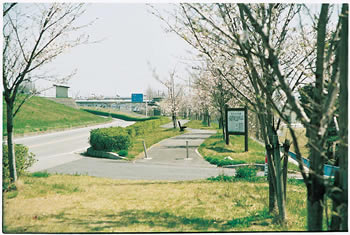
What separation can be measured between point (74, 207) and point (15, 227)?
73 centimetres

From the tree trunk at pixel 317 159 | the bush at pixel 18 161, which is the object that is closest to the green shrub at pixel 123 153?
the bush at pixel 18 161

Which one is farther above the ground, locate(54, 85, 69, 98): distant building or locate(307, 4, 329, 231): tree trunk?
locate(54, 85, 69, 98): distant building

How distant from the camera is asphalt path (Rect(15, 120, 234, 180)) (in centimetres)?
690

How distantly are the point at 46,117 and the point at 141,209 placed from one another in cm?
644

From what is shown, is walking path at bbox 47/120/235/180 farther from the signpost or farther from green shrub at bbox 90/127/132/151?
the signpost

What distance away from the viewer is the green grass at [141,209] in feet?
10.7

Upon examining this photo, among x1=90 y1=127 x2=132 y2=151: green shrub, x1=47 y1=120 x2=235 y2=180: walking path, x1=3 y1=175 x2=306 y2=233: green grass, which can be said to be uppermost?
x1=90 y1=127 x2=132 y2=151: green shrub

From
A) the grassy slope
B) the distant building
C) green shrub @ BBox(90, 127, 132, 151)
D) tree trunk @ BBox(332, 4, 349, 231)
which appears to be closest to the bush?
the distant building

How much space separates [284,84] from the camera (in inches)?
78.8

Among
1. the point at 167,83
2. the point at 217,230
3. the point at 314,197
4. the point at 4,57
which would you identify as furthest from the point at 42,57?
the point at 167,83

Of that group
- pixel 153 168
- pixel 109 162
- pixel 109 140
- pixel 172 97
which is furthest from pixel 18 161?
pixel 172 97

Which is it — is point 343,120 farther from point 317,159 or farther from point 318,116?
point 317,159

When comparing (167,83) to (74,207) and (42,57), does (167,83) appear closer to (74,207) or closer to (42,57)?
(42,57)

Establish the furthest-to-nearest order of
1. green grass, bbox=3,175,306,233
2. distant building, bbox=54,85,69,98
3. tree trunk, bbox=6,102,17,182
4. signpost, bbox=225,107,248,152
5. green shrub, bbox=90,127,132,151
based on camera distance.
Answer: signpost, bbox=225,107,248,152
green shrub, bbox=90,127,132,151
distant building, bbox=54,85,69,98
tree trunk, bbox=6,102,17,182
green grass, bbox=3,175,306,233
